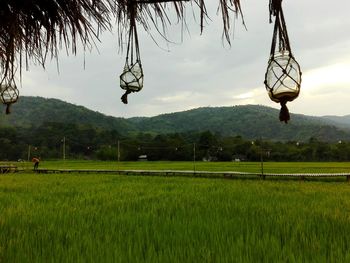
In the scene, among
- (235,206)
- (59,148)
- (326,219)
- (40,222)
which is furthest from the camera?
(59,148)

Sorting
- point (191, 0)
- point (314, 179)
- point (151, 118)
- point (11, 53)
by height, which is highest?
point (151, 118)

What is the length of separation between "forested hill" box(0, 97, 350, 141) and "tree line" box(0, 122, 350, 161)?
13972 millimetres

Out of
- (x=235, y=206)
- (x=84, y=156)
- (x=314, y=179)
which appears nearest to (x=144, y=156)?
(x=84, y=156)

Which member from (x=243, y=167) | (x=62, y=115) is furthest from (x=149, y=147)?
(x=62, y=115)

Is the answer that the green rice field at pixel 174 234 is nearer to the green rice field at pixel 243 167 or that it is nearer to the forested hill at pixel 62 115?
the green rice field at pixel 243 167

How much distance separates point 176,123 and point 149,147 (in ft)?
234

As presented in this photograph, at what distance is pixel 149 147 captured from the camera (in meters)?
61.0

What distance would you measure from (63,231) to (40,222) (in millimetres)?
829

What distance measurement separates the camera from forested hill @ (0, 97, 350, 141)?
96188 mm

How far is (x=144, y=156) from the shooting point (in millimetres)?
61531

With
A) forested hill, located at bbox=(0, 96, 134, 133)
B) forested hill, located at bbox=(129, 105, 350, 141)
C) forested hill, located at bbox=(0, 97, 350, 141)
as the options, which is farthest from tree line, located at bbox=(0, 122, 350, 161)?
forested hill, located at bbox=(129, 105, 350, 141)

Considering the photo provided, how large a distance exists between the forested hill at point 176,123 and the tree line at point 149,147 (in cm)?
1397

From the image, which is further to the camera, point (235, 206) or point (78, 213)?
point (235, 206)

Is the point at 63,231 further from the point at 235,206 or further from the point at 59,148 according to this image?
the point at 59,148
